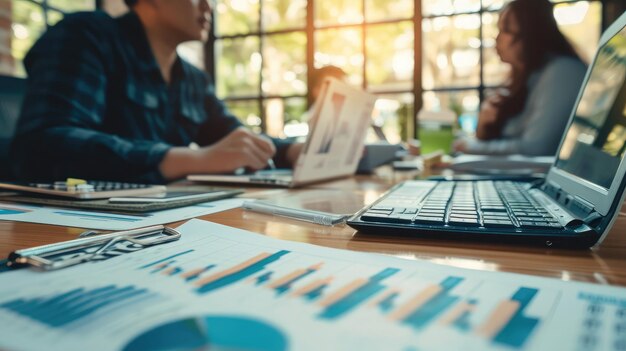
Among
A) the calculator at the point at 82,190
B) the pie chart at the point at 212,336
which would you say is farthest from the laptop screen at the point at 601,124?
the calculator at the point at 82,190

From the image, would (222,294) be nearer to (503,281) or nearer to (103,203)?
(503,281)

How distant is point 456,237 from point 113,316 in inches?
11.4

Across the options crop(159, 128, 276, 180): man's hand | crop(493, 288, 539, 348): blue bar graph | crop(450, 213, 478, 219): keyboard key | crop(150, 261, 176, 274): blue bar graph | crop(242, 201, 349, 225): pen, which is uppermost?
crop(159, 128, 276, 180): man's hand

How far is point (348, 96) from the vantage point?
97 cm

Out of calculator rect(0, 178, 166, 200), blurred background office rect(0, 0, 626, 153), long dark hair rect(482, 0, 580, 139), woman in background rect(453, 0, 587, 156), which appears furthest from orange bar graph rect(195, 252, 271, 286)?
blurred background office rect(0, 0, 626, 153)

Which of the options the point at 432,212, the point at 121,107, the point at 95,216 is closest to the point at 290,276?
the point at 432,212

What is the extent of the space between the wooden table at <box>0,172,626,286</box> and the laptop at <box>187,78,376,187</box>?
1.18 feet

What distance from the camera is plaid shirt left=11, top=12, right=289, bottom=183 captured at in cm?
88

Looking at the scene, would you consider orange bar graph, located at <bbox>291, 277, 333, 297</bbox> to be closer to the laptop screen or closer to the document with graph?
the document with graph

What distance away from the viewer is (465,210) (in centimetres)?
46

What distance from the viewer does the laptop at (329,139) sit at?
847 mm

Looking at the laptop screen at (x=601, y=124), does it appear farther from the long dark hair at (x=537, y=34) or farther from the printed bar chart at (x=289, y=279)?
the long dark hair at (x=537, y=34)

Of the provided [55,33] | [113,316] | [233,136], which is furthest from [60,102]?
[113,316]

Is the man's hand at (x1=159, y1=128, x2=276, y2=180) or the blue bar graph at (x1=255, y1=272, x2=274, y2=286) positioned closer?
the blue bar graph at (x1=255, y1=272, x2=274, y2=286)
